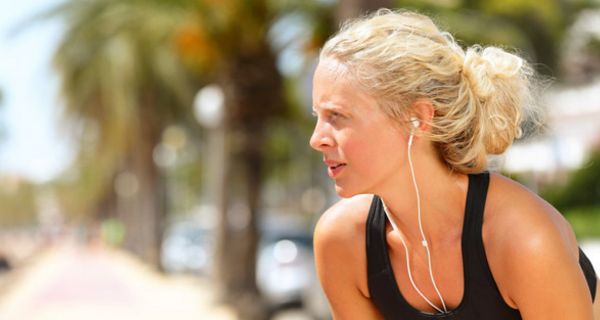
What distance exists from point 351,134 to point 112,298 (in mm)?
18109

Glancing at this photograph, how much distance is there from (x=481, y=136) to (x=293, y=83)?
14.5 meters

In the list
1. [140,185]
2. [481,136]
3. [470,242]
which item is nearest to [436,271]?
[470,242]

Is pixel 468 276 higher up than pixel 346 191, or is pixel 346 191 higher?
pixel 346 191

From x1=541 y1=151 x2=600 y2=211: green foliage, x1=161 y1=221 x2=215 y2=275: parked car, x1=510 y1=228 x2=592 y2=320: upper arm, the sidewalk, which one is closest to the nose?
x1=510 y1=228 x2=592 y2=320: upper arm

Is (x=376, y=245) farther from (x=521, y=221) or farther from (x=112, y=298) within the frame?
(x=112, y=298)

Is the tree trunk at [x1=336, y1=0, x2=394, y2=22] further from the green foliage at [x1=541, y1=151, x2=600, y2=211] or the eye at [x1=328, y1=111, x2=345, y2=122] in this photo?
the green foliage at [x1=541, y1=151, x2=600, y2=211]

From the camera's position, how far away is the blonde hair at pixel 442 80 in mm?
2156

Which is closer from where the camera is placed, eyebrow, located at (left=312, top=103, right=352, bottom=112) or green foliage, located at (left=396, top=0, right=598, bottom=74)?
eyebrow, located at (left=312, top=103, right=352, bottom=112)

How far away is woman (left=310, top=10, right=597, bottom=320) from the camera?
6.93 ft

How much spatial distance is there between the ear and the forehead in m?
0.09

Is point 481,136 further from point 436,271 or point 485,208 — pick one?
point 436,271

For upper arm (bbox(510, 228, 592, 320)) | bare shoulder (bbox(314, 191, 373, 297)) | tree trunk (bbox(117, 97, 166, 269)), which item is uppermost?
tree trunk (bbox(117, 97, 166, 269))

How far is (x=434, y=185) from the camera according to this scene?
90.0 inches

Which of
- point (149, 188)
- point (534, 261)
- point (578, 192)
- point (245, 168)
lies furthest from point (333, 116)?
point (149, 188)
